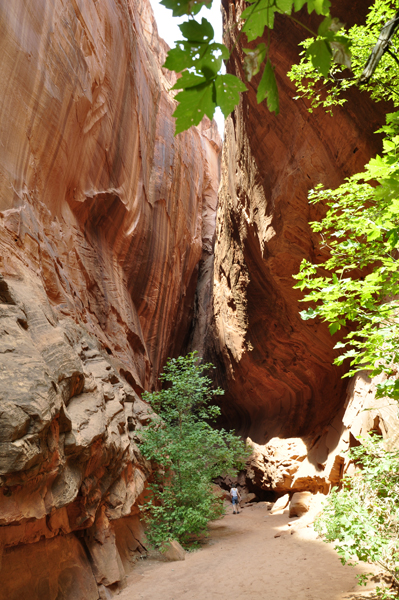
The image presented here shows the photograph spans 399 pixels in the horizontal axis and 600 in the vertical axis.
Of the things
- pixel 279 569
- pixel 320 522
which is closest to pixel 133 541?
pixel 279 569

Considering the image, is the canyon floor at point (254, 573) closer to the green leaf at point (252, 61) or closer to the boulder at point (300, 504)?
the boulder at point (300, 504)

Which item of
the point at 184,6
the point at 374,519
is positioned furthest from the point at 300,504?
the point at 184,6

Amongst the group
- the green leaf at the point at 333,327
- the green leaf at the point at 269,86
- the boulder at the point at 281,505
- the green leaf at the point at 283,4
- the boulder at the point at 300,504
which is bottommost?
the boulder at the point at 281,505

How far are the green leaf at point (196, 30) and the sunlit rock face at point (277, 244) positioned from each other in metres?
7.92

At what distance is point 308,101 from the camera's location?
33.1 ft

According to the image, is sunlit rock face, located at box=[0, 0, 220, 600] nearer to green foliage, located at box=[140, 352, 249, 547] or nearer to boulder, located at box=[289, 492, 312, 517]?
green foliage, located at box=[140, 352, 249, 547]

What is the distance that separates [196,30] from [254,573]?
957 cm

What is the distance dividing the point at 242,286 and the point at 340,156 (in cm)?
774

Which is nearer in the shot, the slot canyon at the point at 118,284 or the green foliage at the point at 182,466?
the slot canyon at the point at 118,284

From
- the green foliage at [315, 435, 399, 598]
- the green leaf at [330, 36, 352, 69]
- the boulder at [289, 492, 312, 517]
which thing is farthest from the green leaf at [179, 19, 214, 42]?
the boulder at [289, 492, 312, 517]

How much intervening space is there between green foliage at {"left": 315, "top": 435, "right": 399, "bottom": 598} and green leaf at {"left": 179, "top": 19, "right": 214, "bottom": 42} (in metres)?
5.85

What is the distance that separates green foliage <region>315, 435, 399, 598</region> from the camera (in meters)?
5.17

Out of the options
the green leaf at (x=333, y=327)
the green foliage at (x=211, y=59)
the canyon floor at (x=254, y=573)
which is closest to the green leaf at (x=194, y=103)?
the green foliage at (x=211, y=59)

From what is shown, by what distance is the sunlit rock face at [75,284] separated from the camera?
231 inches
